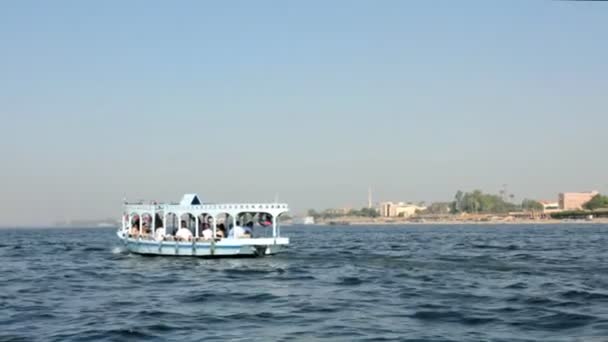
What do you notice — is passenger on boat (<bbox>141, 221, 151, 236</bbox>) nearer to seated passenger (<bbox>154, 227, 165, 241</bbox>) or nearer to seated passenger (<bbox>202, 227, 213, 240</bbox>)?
seated passenger (<bbox>154, 227, 165, 241</bbox>)

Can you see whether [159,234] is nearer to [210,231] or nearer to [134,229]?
[210,231]

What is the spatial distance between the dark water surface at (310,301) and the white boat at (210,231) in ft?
5.12

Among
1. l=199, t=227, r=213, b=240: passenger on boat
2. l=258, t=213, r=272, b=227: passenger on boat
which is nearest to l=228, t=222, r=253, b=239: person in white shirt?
l=258, t=213, r=272, b=227: passenger on boat

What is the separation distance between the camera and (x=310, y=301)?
31.6 m

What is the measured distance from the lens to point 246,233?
180 ft

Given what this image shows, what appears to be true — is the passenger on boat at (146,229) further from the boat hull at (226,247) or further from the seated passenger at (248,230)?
the seated passenger at (248,230)

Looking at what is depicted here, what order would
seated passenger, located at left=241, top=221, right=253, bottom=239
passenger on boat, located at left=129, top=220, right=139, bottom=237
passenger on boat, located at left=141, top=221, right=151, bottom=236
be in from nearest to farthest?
seated passenger, located at left=241, top=221, right=253, bottom=239 < passenger on boat, located at left=129, top=220, right=139, bottom=237 < passenger on boat, located at left=141, top=221, right=151, bottom=236

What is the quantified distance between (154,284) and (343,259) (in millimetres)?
19497

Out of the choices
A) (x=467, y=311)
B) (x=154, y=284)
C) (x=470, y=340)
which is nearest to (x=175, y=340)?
(x=470, y=340)

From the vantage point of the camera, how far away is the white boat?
53312mm

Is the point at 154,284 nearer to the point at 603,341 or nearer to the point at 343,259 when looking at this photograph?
the point at 343,259

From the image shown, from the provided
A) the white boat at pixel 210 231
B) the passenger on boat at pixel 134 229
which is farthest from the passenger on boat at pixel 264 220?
the passenger on boat at pixel 134 229

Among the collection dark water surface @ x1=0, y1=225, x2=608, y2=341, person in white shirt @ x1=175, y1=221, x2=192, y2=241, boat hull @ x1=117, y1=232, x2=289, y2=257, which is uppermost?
person in white shirt @ x1=175, y1=221, x2=192, y2=241

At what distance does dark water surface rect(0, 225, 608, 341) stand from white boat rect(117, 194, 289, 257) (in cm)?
156
